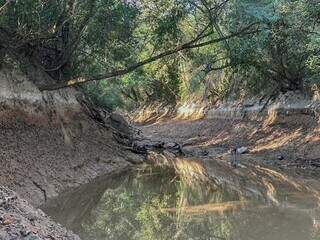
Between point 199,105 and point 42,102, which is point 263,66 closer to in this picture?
point 42,102

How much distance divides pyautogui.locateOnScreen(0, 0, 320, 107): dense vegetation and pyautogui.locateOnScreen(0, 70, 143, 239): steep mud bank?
0.74 m

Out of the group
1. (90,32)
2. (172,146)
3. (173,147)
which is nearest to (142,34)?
(90,32)

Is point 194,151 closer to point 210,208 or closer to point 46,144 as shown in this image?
point 46,144

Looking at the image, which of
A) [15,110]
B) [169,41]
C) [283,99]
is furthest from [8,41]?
[283,99]

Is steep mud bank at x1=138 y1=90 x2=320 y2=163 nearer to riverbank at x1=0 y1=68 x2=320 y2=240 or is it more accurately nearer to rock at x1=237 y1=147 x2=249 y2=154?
riverbank at x1=0 y1=68 x2=320 y2=240

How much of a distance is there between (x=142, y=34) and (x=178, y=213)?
7.90 meters

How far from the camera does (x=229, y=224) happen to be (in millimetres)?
9883

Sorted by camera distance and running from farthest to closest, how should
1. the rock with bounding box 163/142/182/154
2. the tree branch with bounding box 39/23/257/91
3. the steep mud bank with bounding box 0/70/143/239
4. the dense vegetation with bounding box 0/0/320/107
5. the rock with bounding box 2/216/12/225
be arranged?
the rock with bounding box 163/142/182/154
the dense vegetation with bounding box 0/0/320/107
the tree branch with bounding box 39/23/257/91
the steep mud bank with bounding box 0/70/143/239
the rock with bounding box 2/216/12/225

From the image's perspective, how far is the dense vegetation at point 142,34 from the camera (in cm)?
1374

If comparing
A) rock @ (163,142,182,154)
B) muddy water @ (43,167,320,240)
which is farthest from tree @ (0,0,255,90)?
rock @ (163,142,182,154)

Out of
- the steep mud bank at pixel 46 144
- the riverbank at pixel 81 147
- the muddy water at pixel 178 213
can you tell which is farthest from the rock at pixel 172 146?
the muddy water at pixel 178 213

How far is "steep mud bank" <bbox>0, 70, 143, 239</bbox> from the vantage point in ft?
40.1

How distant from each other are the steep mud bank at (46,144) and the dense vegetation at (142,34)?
0.74m

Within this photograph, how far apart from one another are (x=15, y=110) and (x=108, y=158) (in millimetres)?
5083
